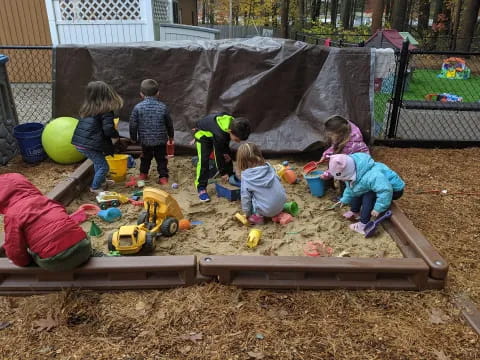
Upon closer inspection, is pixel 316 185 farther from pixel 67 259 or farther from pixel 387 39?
pixel 387 39

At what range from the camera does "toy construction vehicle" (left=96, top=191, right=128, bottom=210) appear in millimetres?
4406

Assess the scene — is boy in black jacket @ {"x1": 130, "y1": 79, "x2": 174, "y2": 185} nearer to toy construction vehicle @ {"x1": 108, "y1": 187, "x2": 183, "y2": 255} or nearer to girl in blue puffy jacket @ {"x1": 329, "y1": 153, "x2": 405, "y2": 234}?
toy construction vehicle @ {"x1": 108, "y1": 187, "x2": 183, "y2": 255}

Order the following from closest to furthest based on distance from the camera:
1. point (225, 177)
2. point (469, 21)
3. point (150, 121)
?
point (150, 121) < point (225, 177) < point (469, 21)

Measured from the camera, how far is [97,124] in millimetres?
4648

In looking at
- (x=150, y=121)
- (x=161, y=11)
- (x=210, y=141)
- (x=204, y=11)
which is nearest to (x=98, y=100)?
(x=150, y=121)

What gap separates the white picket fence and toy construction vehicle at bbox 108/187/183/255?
712 cm

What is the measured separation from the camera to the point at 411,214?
4.41 m

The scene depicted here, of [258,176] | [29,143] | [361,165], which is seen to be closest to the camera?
[361,165]

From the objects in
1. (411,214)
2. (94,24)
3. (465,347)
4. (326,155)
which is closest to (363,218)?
(411,214)

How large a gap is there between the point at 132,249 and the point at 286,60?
357 centimetres

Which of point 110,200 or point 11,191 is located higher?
point 11,191

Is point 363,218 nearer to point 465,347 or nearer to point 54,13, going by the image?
point 465,347

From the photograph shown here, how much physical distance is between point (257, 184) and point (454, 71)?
12.5 m

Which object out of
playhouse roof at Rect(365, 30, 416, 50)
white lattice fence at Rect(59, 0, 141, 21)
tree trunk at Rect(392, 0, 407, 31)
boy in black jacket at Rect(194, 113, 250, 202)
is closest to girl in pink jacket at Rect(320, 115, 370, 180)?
boy in black jacket at Rect(194, 113, 250, 202)
